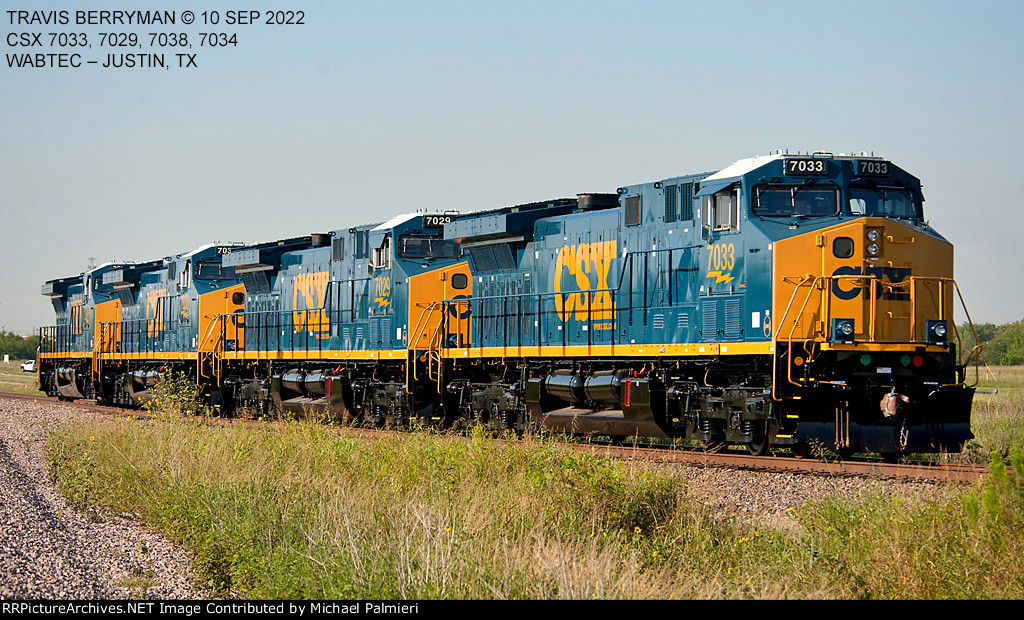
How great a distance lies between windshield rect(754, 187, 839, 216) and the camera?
12.5 metres

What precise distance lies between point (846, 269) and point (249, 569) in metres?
7.80

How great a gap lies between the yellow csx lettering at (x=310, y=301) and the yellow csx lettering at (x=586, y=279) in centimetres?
674

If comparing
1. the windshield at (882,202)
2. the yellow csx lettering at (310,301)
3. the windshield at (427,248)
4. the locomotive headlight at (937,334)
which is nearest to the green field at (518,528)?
the locomotive headlight at (937,334)

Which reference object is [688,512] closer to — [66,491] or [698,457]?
[698,457]

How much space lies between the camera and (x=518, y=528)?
27.0 ft

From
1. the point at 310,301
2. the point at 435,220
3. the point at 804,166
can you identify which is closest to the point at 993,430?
the point at 804,166

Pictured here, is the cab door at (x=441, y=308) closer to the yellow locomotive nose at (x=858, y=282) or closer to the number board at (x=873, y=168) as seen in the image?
the yellow locomotive nose at (x=858, y=282)

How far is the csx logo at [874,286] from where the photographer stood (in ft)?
40.0

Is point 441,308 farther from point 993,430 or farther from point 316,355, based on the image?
point 993,430

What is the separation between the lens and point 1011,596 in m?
6.58

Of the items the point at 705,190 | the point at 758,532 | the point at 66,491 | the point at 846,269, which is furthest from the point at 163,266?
the point at 758,532

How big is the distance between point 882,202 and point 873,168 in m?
0.43

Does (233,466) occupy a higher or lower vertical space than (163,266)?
lower

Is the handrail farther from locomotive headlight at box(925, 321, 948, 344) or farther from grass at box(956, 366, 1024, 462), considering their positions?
grass at box(956, 366, 1024, 462)
